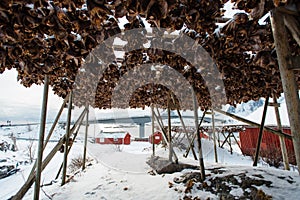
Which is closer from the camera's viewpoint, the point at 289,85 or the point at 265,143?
the point at 289,85

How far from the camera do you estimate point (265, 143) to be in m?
10.2

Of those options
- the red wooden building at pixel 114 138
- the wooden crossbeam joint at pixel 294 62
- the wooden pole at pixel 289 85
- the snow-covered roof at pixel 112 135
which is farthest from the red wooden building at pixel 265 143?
the snow-covered roof at pixel 112 135

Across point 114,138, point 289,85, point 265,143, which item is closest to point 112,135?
point 114,138

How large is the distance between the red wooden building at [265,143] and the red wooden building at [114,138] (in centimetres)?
1199

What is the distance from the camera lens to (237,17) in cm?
150

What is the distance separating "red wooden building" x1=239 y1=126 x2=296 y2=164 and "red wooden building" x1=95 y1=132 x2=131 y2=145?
12.0 meters

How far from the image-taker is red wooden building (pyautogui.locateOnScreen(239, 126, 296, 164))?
28.3ft

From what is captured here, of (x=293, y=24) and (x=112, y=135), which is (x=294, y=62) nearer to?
(x=293, y=24)

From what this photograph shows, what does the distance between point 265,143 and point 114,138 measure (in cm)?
1485

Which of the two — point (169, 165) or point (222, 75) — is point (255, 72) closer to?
point (222, 75)

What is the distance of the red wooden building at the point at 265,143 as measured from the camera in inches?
340

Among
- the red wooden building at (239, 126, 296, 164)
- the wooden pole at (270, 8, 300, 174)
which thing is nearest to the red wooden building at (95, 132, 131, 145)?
the red wooden building at (239, 126, 296, 164)

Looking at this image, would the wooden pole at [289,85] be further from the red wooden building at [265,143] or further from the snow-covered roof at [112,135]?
the snow-covered roof at [112,135]

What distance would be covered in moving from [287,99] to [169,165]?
282 cm
